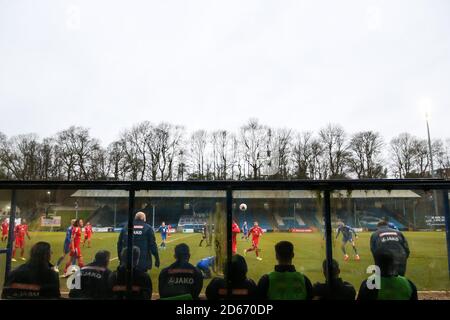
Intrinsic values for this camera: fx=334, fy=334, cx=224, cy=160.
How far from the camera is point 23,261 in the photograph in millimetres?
5020

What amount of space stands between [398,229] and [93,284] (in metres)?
4.67

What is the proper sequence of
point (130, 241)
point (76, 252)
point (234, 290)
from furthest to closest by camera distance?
1. point (76, 252)
2. point (130, 241)
3. point (234, 290)

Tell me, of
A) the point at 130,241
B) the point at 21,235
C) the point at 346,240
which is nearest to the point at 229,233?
the point at 130,241

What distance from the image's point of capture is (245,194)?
4.98 m

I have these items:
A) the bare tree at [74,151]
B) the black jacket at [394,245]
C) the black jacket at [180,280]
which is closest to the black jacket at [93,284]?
the black jacket at [180,280]

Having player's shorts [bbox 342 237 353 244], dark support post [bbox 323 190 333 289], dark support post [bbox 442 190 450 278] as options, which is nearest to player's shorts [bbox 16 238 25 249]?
dark support post [bbox 323 190 333 289]

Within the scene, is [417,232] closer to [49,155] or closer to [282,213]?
[282,213]

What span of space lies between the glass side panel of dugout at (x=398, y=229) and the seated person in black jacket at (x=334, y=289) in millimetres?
91

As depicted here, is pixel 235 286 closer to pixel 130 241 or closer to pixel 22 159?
pixel 130 241

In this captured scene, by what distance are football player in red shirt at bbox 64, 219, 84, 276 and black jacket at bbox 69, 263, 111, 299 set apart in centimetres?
16

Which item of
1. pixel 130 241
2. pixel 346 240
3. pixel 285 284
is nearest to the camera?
pixel 285 284

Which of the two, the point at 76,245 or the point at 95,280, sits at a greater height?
the point at 76,245
